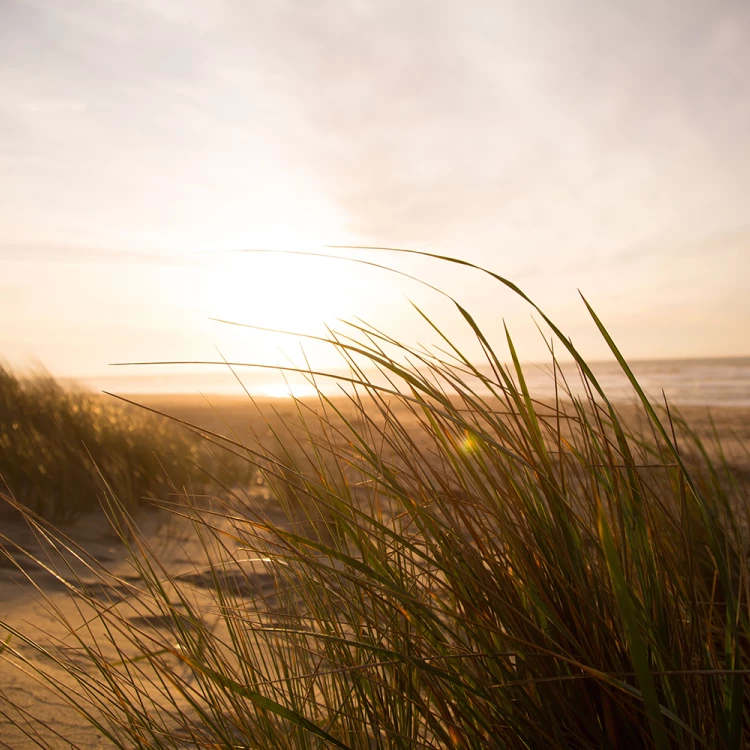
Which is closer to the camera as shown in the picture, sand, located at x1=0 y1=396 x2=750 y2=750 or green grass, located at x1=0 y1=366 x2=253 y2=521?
sand, located at x1=0 y1=396 x2=750 y2=750

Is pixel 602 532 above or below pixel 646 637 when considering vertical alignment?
above

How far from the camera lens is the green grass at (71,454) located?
3.73 m

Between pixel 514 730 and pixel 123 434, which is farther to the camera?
pixel 123 434

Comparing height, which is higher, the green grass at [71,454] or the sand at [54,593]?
the green grass at [71,454]

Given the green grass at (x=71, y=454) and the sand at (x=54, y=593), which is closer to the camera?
the sand at (x=54, y=593)

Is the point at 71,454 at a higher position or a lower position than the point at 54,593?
higher

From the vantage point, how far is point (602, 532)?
590 mm

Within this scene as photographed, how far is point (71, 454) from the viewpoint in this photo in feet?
13.0

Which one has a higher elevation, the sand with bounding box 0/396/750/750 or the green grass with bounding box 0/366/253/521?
the green grass with bounding box 0/366/253/521

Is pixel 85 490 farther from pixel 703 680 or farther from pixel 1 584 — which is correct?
pixel 703 680

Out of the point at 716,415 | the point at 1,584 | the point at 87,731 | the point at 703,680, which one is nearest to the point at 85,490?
the point at 1,584

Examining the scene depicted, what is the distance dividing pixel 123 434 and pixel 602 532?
14.5ft

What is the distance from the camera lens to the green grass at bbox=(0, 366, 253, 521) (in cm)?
373

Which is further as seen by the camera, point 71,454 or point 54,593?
point 71,454
